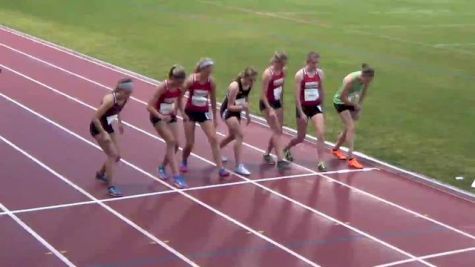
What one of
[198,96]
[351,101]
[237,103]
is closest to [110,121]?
[198,96]

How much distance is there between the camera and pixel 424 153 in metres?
14.9

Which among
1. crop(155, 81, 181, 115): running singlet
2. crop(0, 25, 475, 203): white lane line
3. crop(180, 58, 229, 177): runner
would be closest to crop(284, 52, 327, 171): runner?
crop(0, 25, 475, 203): white lane line

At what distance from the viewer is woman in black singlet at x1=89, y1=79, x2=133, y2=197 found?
11469 mm

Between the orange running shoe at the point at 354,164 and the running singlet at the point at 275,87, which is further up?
the running singlet at the point at 275,87

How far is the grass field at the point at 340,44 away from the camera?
53.2ft

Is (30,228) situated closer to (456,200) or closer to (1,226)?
(1,226)

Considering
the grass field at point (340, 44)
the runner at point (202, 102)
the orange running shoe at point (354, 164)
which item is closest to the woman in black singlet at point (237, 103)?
the runner at point (202, 102)

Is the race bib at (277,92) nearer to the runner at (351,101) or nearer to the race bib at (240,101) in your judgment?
the race bib at (240,101)

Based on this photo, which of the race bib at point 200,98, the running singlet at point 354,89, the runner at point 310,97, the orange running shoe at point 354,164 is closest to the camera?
the race bib at point 200,98

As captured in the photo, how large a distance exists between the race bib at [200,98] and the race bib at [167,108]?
45cm

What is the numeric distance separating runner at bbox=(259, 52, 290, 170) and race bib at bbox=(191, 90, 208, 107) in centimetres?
108

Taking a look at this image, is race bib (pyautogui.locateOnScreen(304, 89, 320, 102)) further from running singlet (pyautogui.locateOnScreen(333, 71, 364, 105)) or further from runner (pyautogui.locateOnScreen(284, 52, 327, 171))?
running singlet (pyautogui.locateOnScreen(333, 71, 364, 105))

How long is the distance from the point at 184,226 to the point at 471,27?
2610 centimetres

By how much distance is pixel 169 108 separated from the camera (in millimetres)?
12188
